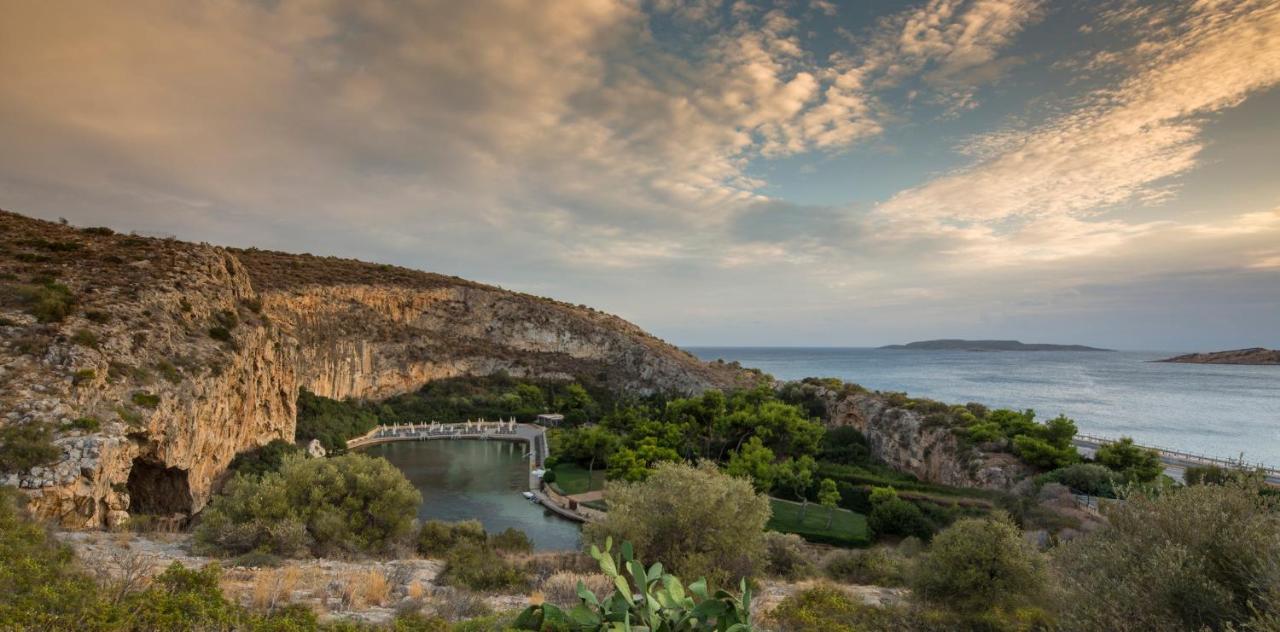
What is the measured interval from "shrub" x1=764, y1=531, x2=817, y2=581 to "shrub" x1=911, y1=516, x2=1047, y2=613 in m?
4.12

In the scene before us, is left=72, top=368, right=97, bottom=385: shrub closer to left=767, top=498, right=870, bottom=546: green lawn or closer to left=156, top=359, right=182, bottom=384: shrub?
left=156, top=359, right=182, bottom=384: shrub

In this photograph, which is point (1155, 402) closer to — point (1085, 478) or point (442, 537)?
point (1085, 478)

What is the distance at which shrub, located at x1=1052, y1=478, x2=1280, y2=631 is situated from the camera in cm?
516

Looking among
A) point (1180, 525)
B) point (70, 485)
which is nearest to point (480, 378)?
point (70, 485)

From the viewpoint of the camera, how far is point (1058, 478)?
2266 centimetres

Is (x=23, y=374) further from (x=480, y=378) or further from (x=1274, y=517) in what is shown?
(x=480, y=378)

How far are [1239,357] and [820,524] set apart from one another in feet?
754

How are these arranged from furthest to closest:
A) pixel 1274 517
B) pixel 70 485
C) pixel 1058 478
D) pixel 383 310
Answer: pixel 383 310 → pixel 1058 478 → pixel 70 485 → pixel 1274 517

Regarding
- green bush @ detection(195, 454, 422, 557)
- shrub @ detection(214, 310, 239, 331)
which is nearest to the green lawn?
green bush @ detection(195, 454, 422, 557)

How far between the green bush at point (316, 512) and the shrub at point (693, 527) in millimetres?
6383

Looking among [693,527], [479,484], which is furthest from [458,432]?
[693,527]

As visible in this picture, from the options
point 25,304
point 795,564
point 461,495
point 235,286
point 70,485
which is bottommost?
point 461,495

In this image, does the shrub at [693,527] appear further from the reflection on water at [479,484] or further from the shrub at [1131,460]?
the shrub at [1131,460]

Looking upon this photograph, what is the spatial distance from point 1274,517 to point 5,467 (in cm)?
2475
